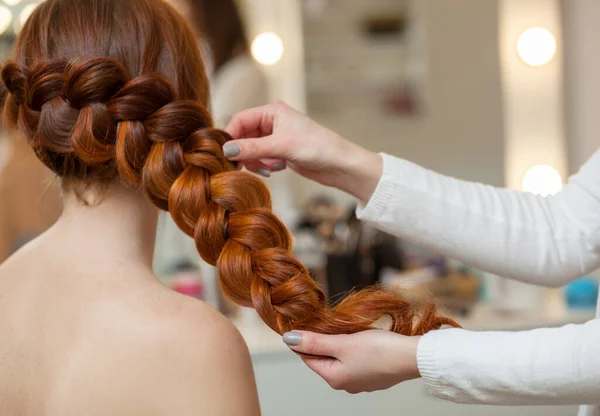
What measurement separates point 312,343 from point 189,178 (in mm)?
219

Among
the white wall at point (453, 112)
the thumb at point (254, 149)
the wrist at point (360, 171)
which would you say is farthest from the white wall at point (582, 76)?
the thumb at point (254, 149)

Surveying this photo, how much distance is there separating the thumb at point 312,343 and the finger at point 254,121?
0.31 metres

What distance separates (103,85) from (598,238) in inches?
26.8

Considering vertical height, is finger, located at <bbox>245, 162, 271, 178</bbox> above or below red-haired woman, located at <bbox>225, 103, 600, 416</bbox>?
above

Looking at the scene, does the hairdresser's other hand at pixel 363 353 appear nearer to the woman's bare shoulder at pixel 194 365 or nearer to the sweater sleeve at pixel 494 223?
the woman's bare shoulder at pixel 194 365

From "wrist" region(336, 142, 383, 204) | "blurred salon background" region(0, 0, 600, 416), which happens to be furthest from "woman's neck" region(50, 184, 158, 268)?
"blurred salon background" region(0, 0, 600, 416)

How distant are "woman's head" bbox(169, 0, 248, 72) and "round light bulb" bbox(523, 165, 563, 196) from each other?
0.88 m

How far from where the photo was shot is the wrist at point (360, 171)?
90 cm

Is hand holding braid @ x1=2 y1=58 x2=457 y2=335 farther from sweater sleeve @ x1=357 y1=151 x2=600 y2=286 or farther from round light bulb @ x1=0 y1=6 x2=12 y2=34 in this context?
round light bulb @ x1=0 y1=6 x2=12 y2=34

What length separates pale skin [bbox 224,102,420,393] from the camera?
28.7 inches

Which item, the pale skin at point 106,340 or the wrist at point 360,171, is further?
the wrist at point 360,171

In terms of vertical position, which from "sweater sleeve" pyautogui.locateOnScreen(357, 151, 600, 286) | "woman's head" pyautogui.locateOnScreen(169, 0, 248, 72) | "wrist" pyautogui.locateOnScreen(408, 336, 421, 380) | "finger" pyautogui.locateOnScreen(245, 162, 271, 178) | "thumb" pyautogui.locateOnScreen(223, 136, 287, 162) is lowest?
"wrist" pyautogui.locateOnScreen(408, 336, 421, 380)

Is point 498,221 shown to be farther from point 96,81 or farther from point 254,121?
point 96,81

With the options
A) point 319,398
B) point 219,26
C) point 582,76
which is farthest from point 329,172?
point 582,76
